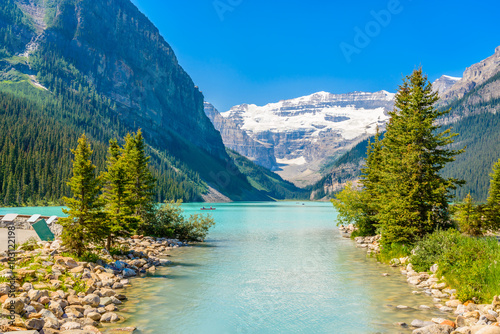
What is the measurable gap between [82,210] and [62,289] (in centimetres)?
752

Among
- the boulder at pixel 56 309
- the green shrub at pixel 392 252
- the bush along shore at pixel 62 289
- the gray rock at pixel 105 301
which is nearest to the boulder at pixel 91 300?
the bush along shore at pixel 62 289

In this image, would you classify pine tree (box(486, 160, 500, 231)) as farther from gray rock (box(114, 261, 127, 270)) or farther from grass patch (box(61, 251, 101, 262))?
grass patch (box(61, 251, 101, 262))

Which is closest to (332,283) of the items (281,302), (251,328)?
(281,302)

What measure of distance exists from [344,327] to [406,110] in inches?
922

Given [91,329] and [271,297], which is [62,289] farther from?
[271,297]

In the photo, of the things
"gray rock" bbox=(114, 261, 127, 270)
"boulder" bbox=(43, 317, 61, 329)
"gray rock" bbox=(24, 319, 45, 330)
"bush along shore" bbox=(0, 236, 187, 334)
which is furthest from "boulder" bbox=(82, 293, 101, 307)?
"gray rock" bbox=(114, 261, 127, 270)

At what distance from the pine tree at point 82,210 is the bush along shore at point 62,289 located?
4.54 ft

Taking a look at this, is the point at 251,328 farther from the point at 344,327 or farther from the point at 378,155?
the point at 378,155

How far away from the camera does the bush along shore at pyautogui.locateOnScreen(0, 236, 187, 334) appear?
14.4 metres

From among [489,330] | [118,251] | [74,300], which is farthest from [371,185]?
[74,300]

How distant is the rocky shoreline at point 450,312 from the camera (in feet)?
48.4

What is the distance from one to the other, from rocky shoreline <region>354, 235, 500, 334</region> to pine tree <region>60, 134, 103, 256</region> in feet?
68.4

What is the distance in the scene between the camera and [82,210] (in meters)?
25.5

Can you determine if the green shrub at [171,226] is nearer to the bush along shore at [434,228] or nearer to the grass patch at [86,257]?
Answer: the grass patch at [86,257]
